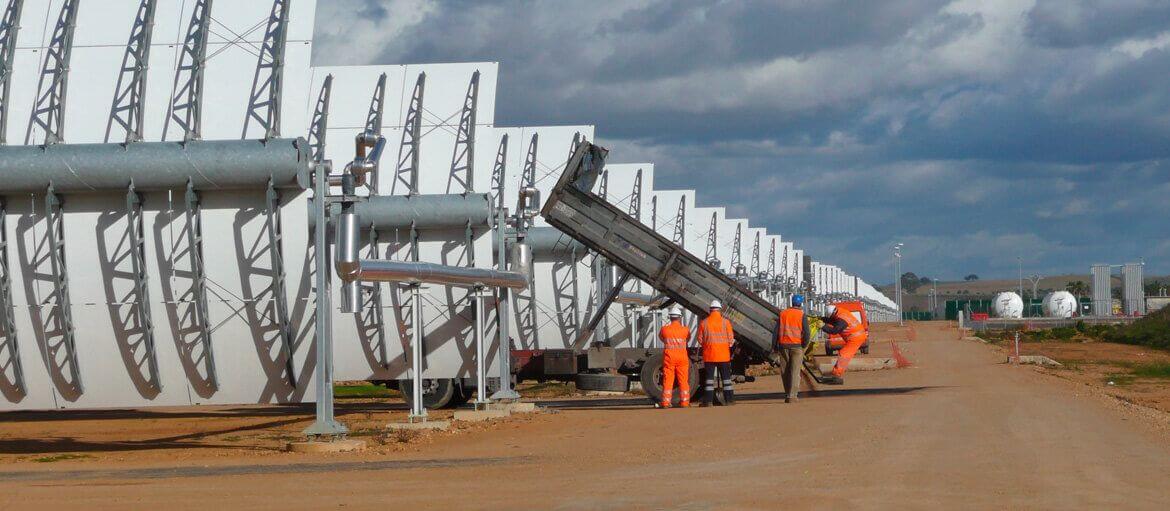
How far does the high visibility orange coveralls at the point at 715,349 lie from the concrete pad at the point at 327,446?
9482mm

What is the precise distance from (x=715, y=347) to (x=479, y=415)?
4795 millimetres

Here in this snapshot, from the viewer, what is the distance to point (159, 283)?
1848 centimetres

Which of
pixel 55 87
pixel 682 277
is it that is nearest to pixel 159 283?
pixel 55 87

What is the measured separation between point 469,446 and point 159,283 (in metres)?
5.05

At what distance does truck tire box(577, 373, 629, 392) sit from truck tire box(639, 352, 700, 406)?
414 mm

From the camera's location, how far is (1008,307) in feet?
449

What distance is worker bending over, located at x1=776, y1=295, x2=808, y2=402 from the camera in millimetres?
24500

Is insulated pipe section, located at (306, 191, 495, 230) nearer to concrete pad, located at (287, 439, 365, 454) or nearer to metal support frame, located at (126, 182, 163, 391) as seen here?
metal support frame, located at (126, 182, 163, 391)

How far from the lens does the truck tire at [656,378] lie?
83.9 ft

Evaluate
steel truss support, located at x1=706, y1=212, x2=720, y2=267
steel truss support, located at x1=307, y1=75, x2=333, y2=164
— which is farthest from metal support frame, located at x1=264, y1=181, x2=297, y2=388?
steel truss support, located at x1=706, y1=212, x2=720, y2=267

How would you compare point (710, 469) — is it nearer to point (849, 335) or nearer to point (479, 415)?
point (479, 415)

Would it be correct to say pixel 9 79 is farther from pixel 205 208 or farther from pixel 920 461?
pixel 920 461

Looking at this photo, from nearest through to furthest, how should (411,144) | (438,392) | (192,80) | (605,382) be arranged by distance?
1. (192,80)
2. (605,382)
3. (411,144)
4. (438,392)

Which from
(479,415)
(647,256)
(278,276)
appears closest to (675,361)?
(647,256)
